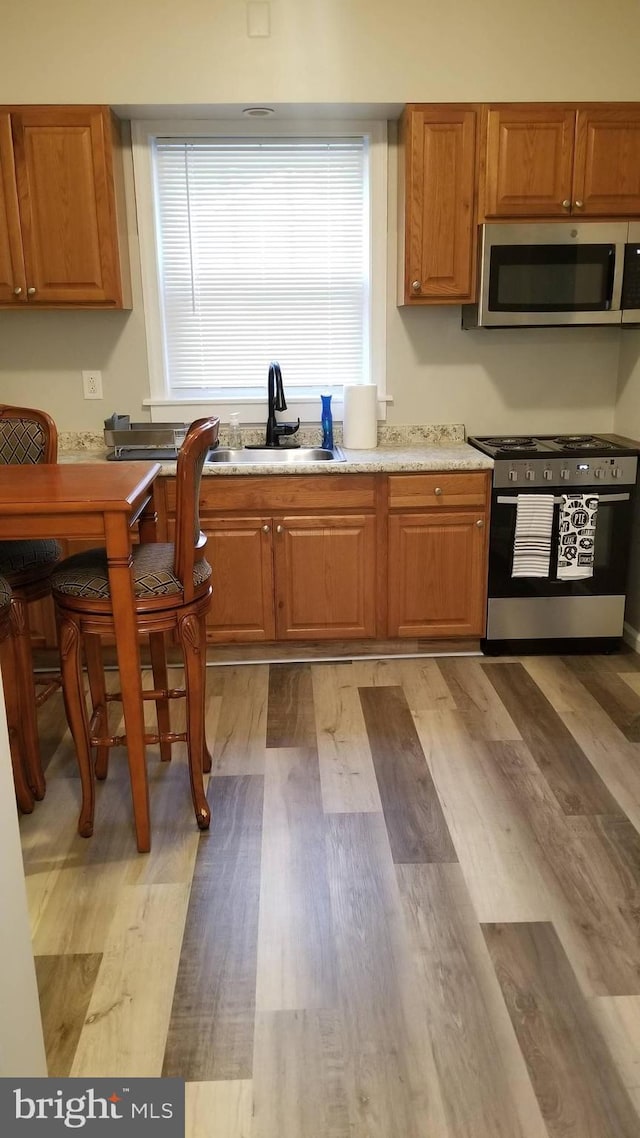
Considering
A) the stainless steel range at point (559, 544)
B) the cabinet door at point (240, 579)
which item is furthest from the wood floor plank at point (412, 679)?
the cabinet door at point (240, 579)

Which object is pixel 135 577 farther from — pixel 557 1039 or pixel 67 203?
pixel 67 203

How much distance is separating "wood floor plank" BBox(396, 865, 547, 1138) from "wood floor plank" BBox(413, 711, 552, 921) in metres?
0.07

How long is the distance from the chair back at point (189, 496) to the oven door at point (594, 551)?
158 cm

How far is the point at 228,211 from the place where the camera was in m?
3.81

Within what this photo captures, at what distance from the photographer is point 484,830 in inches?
95.7

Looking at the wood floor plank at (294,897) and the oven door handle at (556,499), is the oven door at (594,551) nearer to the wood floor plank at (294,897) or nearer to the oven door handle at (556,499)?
the oven door handle at (556,499)

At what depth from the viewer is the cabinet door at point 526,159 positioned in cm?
338

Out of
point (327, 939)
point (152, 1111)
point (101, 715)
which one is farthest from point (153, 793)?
point (152, 1111)

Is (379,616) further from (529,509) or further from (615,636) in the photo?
(615,636)

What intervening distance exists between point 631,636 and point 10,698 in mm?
2610

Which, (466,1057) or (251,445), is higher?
(251,445)

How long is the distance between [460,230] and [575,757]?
2096mm

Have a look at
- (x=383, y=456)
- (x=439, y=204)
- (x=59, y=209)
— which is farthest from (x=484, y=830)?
(x=59, y=209)

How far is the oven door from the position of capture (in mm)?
3529
